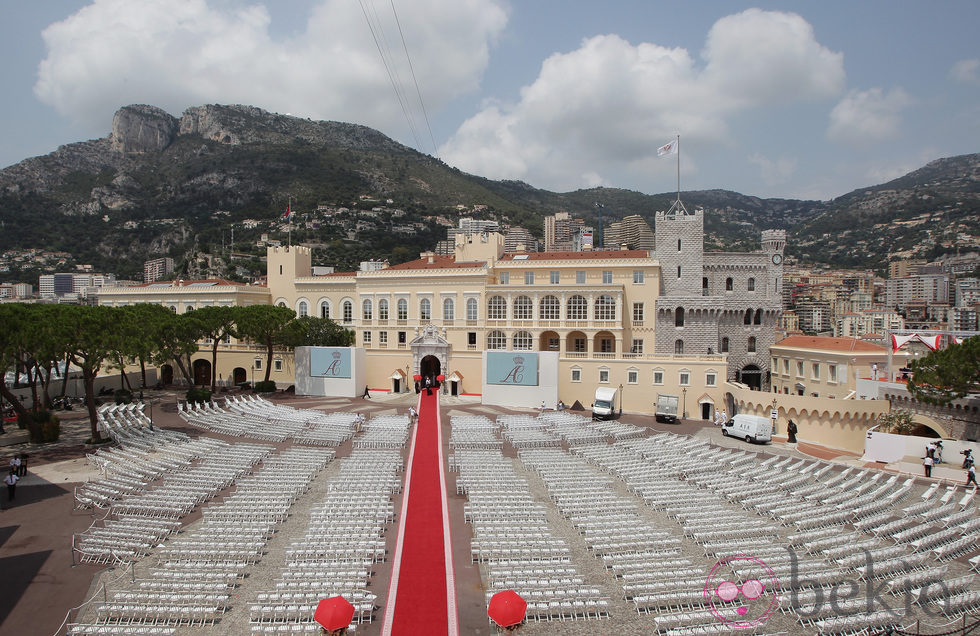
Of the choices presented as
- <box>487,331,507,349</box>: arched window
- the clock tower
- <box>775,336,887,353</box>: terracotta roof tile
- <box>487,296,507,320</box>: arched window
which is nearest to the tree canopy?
<box>775,336,887,353</box>: terracotta roof tile

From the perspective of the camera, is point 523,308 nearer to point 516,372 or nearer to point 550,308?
point 550,308

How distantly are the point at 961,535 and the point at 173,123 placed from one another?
24043 centimetres

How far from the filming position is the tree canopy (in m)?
32.9

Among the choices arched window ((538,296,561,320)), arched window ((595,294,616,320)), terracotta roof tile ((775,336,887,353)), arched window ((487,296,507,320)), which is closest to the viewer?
terracotta roof tile ((775,336,887,353))

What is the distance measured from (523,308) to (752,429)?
952 inches

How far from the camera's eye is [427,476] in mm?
26328

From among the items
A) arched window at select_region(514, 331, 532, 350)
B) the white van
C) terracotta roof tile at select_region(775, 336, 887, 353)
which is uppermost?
arched window at select_region(514, 331, 532, 350)

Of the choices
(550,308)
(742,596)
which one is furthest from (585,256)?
(742,596)

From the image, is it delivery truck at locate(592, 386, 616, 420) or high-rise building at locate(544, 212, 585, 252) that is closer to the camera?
delivery truck at locate(592, 386, 616, 420)

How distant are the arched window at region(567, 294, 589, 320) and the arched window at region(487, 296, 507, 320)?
667cm

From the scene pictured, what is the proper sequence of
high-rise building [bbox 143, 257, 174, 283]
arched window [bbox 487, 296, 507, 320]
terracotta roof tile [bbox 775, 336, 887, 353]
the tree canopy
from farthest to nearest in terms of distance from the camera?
1. high-rise building [bbox 143, 257, 174, 283]
2. arched window [bbox 487, 296, 507, 320]
3. terracotta roof tile [bbox 775, 336, 887, 353]
4. the tree canopy

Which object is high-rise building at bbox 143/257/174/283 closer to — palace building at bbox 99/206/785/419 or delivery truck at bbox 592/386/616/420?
palace building at bbox 99/206/785/419

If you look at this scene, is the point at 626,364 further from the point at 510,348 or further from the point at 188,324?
the point at 188,324

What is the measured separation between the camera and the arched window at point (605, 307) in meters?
50.9
